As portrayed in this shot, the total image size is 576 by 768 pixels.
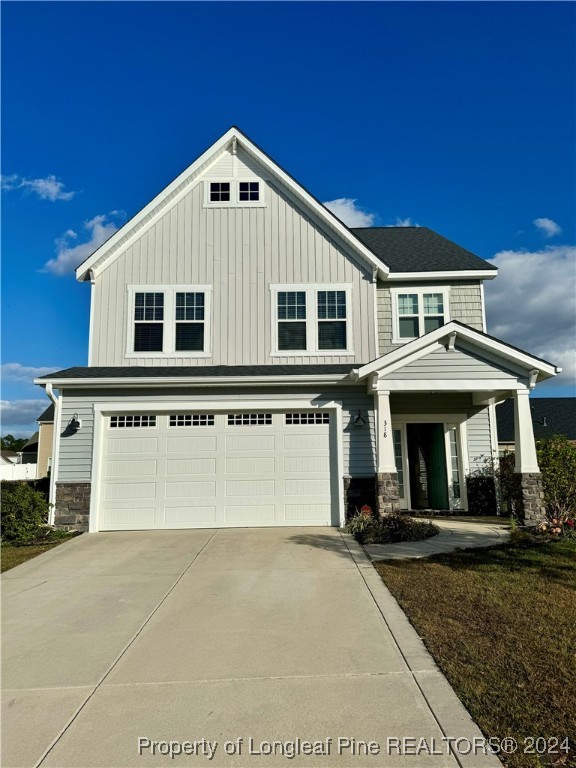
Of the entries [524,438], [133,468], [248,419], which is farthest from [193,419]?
[524,438]

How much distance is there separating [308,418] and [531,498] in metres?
4.78

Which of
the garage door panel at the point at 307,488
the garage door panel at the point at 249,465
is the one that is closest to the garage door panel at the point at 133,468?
the garage door panel at the point at 249,465

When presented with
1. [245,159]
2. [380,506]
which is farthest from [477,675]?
[245,159]

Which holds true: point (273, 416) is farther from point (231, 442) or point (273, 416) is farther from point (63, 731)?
point (63, 731)

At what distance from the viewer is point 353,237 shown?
12219 millimetres

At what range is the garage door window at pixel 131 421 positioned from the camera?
1110 centimetres

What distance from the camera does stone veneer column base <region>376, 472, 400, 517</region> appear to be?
32.7 ft

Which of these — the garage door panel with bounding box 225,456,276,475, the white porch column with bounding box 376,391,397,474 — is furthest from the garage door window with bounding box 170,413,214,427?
the white porch column with bounding box 376,391,397,474

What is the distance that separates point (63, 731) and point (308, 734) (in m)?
1.62

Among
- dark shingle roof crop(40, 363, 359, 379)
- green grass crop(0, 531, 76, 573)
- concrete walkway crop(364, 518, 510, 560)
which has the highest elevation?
dark shingle roof crop(40, 363, 359, 379)

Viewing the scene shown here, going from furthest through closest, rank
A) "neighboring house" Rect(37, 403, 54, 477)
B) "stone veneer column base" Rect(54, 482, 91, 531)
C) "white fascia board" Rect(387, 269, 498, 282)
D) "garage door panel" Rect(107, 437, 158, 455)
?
"neighboring house" Rect(37, 403, 54, 477) → "white fascia board" Rect(387, 269, 498, 282) → "garage door panel" Rect(107, 437, 158, 455) → "stone veneer column base" Rect(54, 482, 91, 531)

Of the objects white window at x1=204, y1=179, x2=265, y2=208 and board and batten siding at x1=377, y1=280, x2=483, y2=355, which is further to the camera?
board and batten siding at x1=377, y1=280, x2=483, y2=355

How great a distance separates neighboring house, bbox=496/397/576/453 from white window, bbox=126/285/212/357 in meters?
23.3

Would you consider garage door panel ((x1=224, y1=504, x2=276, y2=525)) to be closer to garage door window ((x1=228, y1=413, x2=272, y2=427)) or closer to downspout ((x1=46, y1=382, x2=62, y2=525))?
garage door window ((x1=228, y1=413, x2=272, y2=427))
